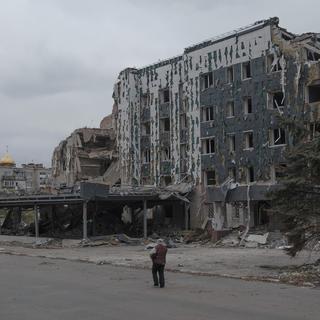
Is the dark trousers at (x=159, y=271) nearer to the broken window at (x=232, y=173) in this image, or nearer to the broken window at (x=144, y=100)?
the broken window at (x=232, y=173)

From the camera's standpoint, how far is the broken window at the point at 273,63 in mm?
45625

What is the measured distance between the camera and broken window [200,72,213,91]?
51.8 metres

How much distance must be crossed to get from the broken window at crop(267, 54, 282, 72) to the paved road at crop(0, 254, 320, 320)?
89.7 feet

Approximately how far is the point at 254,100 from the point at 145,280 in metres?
29.6

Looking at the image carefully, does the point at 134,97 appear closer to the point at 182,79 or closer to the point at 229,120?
the point at 182,79

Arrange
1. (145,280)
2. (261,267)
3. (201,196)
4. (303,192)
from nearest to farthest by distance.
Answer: (145,280) < (303,192) < (261,267) < (201,196)

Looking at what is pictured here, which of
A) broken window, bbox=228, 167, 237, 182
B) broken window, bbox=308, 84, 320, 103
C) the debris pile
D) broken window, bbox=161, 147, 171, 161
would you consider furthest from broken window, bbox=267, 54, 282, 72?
broken window, bbox=161, 147, 171, 161

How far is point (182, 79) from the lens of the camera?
54250 millimetres

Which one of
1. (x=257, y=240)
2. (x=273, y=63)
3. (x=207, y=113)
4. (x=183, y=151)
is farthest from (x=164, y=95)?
(x=257, y=240)

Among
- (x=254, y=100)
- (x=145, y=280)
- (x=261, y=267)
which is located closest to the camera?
(x=145, y=280)

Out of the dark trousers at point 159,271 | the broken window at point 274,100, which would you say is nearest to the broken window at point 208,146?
the broken window at point 274,100

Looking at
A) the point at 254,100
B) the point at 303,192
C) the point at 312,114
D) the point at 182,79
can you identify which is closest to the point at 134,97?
the point at 182,79

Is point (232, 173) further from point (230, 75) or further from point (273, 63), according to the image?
point (273, 63)

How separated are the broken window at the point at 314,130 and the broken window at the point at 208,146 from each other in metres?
27.6
